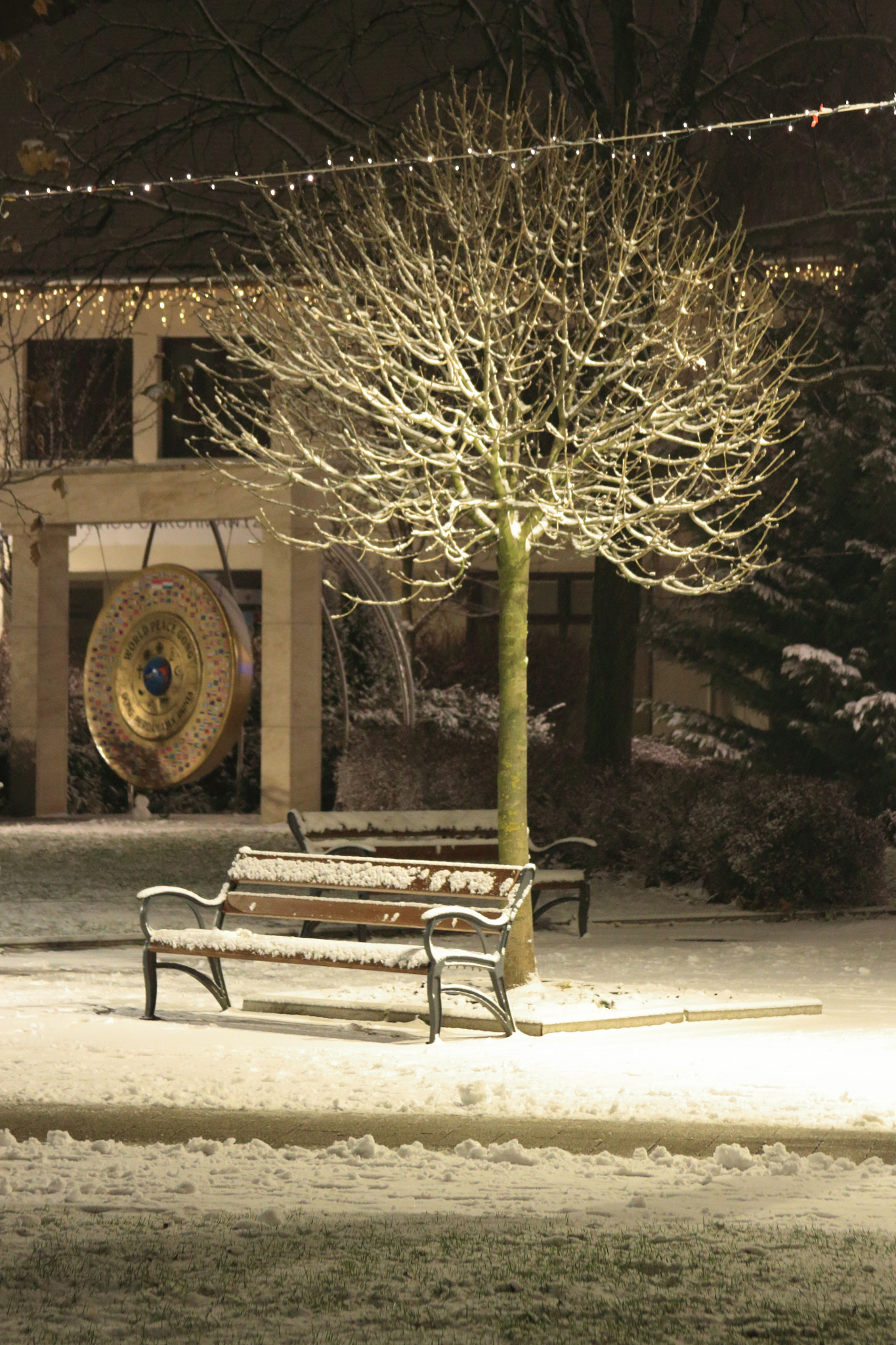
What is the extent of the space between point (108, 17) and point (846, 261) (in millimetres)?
9316

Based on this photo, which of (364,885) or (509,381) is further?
(364,885)

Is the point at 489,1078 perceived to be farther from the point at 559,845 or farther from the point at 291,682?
the point at 291,682

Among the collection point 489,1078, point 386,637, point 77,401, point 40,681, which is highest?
point 77,401

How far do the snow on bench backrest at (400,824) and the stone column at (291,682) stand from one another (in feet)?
25.4

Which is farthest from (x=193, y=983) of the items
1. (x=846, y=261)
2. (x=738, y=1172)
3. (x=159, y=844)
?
(x=846, y=261)

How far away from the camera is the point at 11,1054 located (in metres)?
9.62

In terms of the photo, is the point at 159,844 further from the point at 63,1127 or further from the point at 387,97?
the point at 63,1127

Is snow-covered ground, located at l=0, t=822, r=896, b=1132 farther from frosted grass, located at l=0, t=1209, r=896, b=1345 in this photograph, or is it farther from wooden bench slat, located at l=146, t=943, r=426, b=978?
frosted grass, located at l=0, t=1209, r=896, b=1345

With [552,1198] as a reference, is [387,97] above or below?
above

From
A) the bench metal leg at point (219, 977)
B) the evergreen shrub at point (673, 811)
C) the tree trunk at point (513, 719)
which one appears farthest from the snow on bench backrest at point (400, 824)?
the bench metal leg at point (219, 977)

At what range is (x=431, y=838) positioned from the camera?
55.2 ft

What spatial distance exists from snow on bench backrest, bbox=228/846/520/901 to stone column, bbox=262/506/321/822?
12401mm

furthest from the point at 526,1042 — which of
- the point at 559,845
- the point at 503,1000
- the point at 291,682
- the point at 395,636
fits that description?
the point at 395,636

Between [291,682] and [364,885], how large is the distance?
42.5ft
